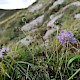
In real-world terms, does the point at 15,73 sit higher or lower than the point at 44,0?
lower

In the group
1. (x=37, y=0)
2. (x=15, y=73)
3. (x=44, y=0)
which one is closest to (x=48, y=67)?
(x=15, y=73)

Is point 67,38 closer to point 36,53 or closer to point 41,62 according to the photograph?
point 41,62

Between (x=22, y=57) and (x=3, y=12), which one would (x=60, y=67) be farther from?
(x=3, y=12)

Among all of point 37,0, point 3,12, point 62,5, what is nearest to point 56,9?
point 62,5

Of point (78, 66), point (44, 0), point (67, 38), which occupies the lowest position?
point (78, 66)

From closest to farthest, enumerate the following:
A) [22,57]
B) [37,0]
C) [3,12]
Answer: [22,57], [37,0], [3,12]

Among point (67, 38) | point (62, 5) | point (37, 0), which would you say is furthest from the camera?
point (37, 0)

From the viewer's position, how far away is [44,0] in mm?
20875

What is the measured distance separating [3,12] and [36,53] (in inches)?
1154

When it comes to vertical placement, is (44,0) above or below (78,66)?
above

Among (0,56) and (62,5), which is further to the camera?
(62,5)

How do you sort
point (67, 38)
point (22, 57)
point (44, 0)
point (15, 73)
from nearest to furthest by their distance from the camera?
point (67, 38) < point (15, 73) < point (22, 57) < point (44, 0)

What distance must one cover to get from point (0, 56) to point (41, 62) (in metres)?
0.37

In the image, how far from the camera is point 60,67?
2.78m
